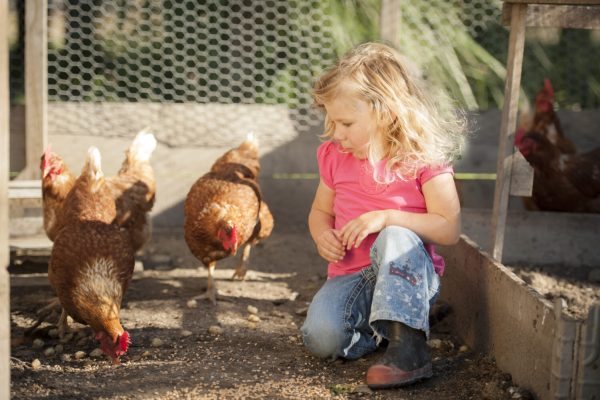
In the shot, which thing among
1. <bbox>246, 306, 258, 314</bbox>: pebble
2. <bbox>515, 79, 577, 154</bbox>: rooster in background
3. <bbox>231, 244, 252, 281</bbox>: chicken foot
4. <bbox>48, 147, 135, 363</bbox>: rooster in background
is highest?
<bbox>515, 79, 577, 154</bbox>: rooster in background

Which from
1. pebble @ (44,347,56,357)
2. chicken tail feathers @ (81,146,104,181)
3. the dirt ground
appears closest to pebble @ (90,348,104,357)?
the dirt ground

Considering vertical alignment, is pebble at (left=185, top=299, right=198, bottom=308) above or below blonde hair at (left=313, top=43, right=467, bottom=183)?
below

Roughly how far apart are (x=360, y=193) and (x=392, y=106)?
1.15 ft

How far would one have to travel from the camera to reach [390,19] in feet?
15.8

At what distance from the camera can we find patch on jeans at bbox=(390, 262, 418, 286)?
2.34m

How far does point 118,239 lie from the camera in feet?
9.73

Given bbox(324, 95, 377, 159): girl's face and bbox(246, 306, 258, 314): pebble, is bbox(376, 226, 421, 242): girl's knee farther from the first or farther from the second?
bbox(246, 306, 258, 314): pebble

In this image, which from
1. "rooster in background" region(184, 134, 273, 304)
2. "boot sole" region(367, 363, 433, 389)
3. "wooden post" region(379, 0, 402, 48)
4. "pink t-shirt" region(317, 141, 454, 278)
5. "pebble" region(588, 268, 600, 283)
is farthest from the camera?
"wooden post" region(379, 0, 402, 48)

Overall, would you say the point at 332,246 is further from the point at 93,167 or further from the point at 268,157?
the point at 268,157

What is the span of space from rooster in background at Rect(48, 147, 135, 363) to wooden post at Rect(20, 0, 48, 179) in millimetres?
1566

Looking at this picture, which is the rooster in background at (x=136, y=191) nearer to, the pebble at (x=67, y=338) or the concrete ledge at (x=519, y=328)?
the pebble at (x=67, y=338)

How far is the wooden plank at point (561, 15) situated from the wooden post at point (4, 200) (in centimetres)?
207

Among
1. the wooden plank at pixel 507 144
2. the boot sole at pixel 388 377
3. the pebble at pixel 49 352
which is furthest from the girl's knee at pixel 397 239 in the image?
the pebble at pixel 49 352

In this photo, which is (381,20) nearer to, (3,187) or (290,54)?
(290,54)
